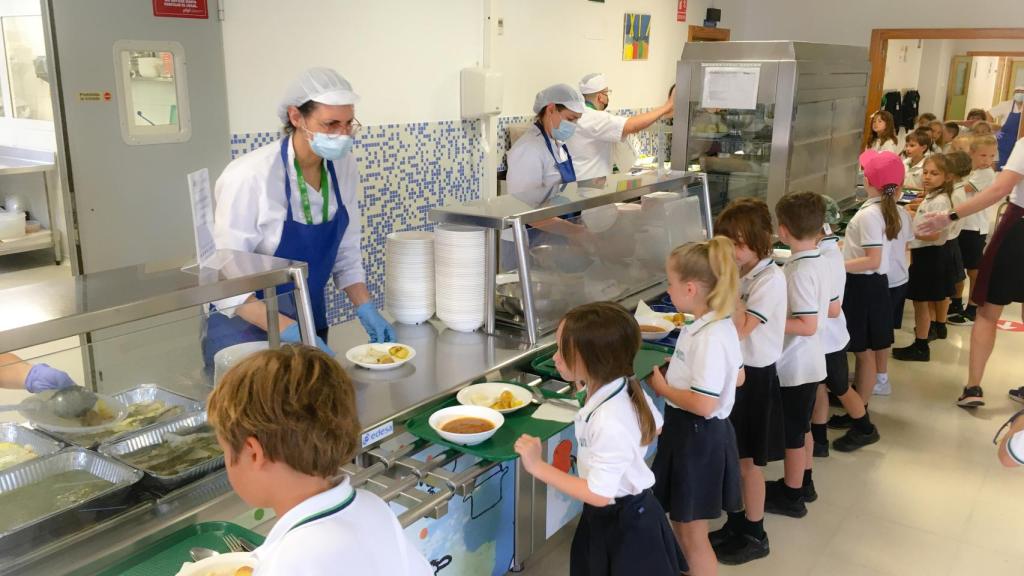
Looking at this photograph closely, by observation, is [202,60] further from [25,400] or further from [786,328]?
[786,328]

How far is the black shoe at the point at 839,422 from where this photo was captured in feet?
13.7

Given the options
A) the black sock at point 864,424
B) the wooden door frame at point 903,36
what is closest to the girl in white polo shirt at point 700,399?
the black sock at point 864,424

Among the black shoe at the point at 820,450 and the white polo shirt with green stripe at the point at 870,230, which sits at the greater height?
the white polo shirt with green stripe at the point at 870,230

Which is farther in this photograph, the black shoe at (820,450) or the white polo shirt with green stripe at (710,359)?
the black shoe at (820,450)

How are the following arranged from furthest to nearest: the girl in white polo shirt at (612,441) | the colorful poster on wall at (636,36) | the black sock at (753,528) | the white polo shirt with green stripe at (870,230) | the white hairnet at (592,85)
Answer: the colorful poster on wall at (636,36)
the white hairnet at (592,85)
the white polo shirt with green stripe at (870,230)
the black sock at (753,528)
the girl in white polo shirt at (612,441)

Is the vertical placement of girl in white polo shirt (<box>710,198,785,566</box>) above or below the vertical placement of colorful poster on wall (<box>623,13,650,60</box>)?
below

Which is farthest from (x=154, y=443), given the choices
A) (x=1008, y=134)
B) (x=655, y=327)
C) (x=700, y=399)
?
(x=1008, y=134)

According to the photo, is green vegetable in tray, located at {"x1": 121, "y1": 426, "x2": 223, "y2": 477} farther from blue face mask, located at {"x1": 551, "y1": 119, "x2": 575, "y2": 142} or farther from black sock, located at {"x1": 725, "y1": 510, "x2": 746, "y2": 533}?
blue face mask, located at {"x1": 551, "y1": 119, "x2": 575, "y2": 142}

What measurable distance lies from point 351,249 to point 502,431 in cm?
92

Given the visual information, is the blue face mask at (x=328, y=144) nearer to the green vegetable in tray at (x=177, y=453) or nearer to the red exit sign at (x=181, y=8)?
the green vegetable in tray at (x=177, y=453)

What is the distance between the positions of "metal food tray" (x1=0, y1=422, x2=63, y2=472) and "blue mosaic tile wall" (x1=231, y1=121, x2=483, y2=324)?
3.06m

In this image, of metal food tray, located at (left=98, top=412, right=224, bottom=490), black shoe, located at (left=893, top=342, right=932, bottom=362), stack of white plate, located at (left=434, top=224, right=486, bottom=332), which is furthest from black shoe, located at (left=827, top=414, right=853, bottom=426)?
metal food tray, located at (left=98, top=412, right=224, bottom=490)

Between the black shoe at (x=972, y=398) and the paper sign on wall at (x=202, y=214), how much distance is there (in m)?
4.28

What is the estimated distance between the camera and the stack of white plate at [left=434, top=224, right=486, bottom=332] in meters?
2.52
